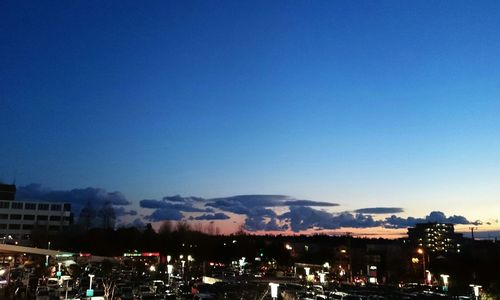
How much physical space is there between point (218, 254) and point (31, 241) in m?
44.6

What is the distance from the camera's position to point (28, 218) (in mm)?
127688

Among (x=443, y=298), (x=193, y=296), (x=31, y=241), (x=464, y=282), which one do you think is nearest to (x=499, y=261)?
(x=464, y=282)

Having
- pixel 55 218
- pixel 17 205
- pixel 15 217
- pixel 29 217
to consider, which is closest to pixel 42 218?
pixel 29 217

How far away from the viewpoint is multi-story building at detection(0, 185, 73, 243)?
12556 cm

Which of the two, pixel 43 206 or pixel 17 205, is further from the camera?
pixel 43 206

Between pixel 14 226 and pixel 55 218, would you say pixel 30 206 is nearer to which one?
pixel 14 226

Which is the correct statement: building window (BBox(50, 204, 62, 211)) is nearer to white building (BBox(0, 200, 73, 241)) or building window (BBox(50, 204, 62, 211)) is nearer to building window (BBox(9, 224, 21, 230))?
white building (BBox(0, 200, 73, 241))

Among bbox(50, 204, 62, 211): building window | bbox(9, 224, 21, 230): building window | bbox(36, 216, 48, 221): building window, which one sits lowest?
bbox(9, 224, 21, 230): building window

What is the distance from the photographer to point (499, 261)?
2394 inches

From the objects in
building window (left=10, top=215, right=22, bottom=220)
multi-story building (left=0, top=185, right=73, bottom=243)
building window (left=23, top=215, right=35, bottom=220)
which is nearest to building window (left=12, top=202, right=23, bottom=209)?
multi-story building (left=0, top=185, right=73, bottom=243)

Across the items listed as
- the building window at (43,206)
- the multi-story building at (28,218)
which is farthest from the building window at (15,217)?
the building window at (43,206)

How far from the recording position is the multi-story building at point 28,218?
126 m

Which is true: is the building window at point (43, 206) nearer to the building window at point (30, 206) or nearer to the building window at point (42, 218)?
the building window at point (30, 206)

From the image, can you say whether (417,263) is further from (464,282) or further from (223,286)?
(223,286)
